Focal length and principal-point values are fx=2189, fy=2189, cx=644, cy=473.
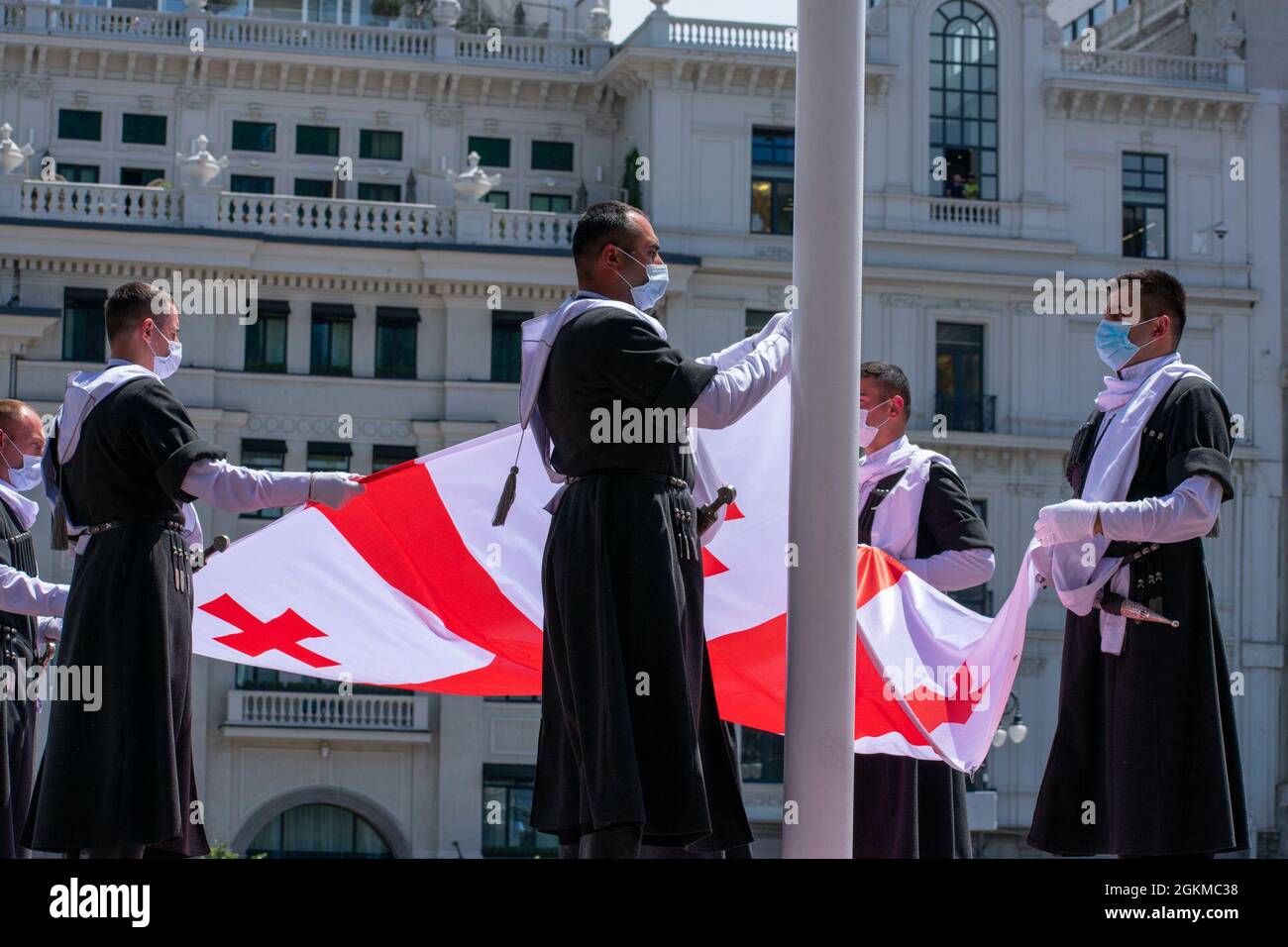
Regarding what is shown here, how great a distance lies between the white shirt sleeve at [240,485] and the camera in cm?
727

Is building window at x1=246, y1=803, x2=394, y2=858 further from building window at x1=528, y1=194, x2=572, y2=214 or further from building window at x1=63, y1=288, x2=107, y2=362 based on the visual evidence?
building window at x1=528, y1=194, x2=572, y2=214

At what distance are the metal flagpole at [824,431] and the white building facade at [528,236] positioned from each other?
1272 inches

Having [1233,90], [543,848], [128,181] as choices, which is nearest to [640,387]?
[543,848]

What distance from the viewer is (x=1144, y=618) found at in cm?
729

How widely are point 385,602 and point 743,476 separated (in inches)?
64.7

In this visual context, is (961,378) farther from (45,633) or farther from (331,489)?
(331,489)

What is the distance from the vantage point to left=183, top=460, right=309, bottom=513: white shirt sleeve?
727 centimetres

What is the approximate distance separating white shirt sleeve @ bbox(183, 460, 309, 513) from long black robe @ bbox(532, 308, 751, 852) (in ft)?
3.19

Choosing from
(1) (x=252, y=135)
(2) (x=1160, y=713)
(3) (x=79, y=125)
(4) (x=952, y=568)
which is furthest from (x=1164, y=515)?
(3) (x=79, y=125)

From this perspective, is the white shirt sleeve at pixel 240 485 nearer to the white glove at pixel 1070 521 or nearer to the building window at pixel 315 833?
the white glove at pixel 1070 521

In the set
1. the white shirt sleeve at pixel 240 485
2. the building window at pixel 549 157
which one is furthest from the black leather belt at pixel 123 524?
the building window at pixel 549 157

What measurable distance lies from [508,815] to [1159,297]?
32.5 m
